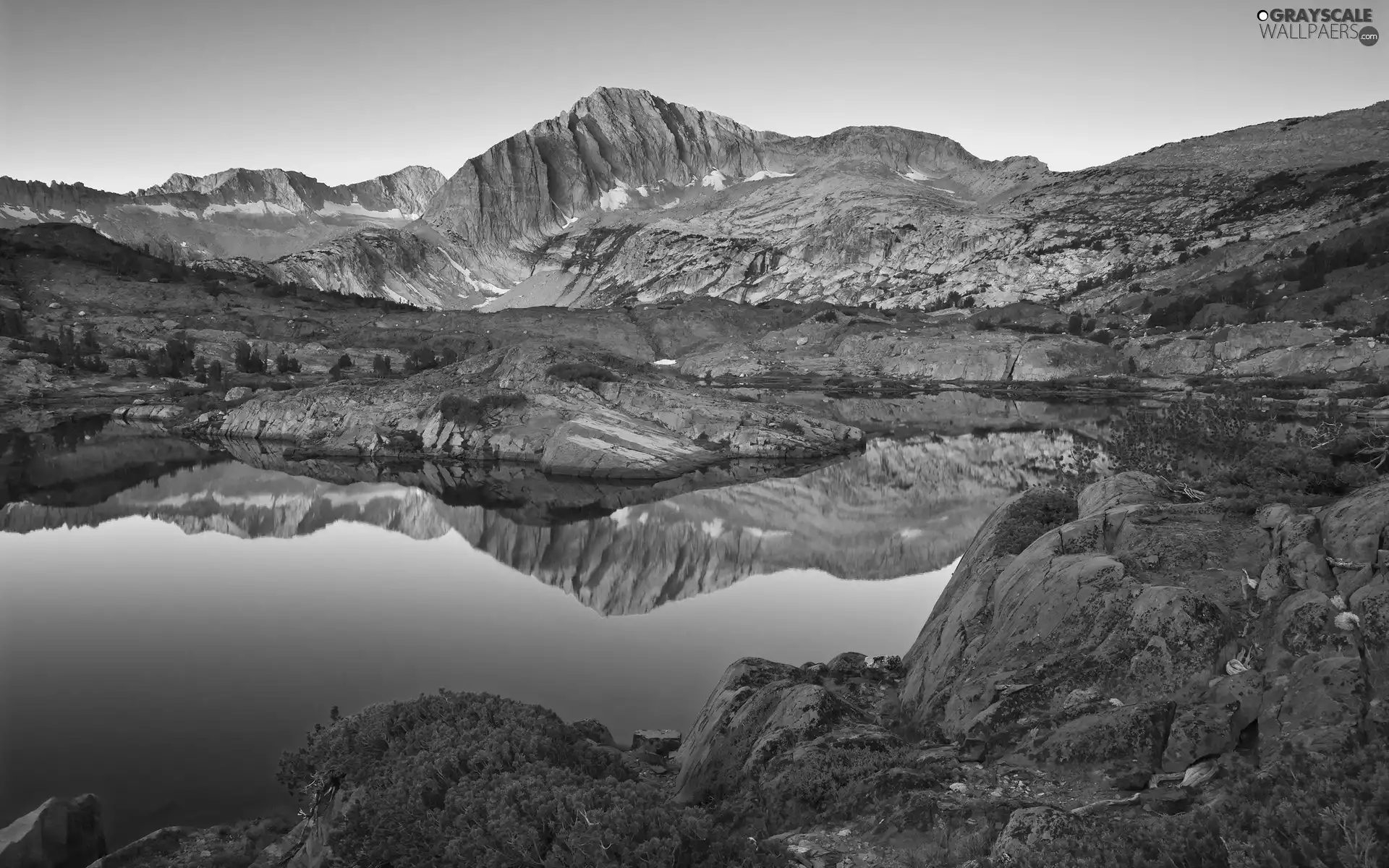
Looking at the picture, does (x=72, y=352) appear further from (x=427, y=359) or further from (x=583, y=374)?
(x=583, y=374)

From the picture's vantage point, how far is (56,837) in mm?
15445

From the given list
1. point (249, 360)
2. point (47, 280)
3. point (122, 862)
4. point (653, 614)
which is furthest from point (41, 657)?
point (47, 280)

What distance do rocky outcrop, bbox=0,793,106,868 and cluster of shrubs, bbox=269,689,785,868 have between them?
13.4 ft

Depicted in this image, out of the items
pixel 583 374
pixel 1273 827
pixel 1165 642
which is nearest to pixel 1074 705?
pixel 1165 642

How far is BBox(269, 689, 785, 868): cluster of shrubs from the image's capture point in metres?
10.4

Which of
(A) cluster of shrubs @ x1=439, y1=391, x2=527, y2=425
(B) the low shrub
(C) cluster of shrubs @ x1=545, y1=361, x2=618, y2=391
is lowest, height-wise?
(B) the low shrub

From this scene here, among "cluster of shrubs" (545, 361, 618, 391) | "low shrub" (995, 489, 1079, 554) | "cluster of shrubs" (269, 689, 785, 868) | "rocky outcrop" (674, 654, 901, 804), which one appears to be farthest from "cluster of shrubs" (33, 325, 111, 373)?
"low shrub" (995, 489, 1079, 554)

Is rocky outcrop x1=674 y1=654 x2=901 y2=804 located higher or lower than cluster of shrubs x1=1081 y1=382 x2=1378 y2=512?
lower

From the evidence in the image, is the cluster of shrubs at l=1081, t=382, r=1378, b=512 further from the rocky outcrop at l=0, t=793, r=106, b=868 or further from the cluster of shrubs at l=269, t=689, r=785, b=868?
the rocky outcrop at l=0, t=793, r=106, b=868

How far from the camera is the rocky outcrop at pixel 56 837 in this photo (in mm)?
14766

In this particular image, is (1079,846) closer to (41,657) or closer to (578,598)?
(578,598)

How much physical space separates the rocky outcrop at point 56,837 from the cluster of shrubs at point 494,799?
4.10 meters

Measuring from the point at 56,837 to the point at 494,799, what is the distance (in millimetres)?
10682

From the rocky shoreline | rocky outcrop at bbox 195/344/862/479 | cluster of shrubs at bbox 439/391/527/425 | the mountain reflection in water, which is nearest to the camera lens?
the rocky shoreline
